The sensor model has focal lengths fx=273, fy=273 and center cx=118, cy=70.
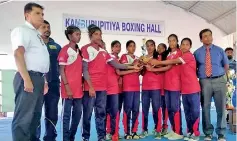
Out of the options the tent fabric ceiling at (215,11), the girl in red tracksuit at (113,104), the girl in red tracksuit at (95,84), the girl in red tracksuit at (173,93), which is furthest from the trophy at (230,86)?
the tent fabric ceiling at (215,11)

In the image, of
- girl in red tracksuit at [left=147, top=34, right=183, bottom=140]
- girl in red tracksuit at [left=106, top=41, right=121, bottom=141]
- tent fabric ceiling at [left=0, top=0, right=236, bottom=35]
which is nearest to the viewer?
girl in red tracksuit at [left=106, top=41, right=121, bottom=141]

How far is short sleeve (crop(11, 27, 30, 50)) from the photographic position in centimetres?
199

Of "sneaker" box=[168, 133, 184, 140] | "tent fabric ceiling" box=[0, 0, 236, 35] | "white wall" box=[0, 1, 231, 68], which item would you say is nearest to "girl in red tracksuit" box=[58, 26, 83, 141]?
"sneaker" box=[168, 133, 184, 140]

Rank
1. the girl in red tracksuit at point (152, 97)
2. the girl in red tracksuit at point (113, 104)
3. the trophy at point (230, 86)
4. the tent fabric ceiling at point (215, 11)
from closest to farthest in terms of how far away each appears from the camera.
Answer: the girl in red tracksuit at point (113, 104) < the girl in red tracksuit at point (152, 97) < the trophy at point (230, 86) < the tent fabric ceiling at point (215, 11)

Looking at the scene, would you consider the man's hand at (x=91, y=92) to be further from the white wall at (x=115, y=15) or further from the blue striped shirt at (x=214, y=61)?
the white wall at (x=115, y=15)

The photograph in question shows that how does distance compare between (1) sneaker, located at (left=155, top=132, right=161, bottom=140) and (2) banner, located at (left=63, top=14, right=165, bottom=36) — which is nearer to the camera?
(1) sneaker, located at (left=155, top=132, right=161, bottom=140)

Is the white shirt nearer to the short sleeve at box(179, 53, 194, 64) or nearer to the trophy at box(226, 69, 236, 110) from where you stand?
the short sleeve at box(179, 53, 194, 64)

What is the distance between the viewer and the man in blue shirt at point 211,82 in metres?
3.26

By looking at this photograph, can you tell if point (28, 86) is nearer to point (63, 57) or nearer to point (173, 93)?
point (63, 57)

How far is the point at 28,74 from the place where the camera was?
6.44 feet

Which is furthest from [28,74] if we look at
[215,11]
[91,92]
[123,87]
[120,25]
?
[215,11]

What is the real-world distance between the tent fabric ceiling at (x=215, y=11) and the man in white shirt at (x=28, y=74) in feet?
25.1

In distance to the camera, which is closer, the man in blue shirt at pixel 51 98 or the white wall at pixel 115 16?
the man in blue shirt at pixel 51 98

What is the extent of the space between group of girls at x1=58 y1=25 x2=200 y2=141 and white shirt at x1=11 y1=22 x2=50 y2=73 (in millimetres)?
760
